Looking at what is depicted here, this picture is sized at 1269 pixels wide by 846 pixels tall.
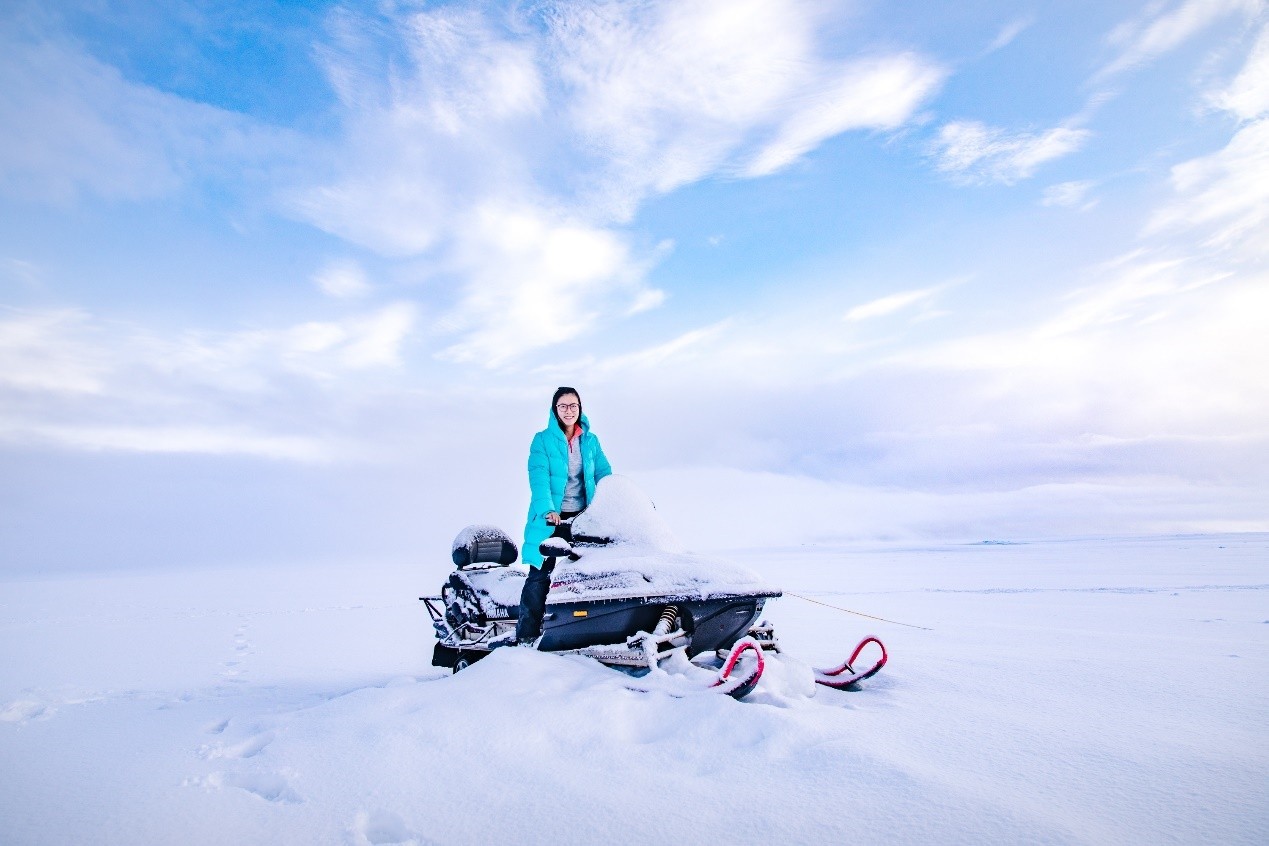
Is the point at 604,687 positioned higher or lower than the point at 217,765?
higher

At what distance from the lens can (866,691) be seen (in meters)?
4.06

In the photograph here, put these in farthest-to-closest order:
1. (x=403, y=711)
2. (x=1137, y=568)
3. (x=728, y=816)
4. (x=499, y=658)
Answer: (x=1137, y=568)
(x=499, y=658)
(x=403, y=711)
(x=728, y=816)

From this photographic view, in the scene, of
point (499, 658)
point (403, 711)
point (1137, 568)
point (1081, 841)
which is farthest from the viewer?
point (1137, 568)

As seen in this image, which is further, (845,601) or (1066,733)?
(845,601)

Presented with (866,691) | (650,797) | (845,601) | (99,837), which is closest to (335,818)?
(99,837)

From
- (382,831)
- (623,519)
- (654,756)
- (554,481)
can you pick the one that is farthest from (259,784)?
(554,481)

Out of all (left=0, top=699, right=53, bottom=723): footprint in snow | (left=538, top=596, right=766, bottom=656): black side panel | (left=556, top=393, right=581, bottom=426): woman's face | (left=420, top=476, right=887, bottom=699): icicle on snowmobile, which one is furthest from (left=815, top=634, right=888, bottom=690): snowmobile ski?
(left=0, top=699, right=53, bottom=723): footprint in snow

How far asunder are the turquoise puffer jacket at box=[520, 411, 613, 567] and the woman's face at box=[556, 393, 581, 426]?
8 cm

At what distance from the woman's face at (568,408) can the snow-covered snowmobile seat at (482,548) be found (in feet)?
6.00

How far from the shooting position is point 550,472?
16.5ft

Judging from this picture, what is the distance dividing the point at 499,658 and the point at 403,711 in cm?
68

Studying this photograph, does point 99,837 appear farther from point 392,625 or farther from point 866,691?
point 392,625

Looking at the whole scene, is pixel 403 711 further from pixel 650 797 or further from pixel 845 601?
pixel 845 601

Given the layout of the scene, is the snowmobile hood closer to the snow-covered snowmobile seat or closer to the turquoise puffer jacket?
the turquoise puffer jacket
